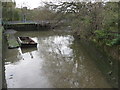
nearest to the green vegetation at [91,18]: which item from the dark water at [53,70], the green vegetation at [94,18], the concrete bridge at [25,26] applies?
the green vegetation at [94,18]

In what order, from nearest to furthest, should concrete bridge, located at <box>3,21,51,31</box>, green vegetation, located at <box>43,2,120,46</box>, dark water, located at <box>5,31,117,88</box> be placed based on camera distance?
dark water, located at <box>5,31,117,88</box> → green vegetation, located at <box>43,2,120,46</box> → concrete bridge, located at <box>3,21,51,31</box>

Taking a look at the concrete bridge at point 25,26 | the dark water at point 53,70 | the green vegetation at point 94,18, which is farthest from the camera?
the concrete bridge at point 25,26

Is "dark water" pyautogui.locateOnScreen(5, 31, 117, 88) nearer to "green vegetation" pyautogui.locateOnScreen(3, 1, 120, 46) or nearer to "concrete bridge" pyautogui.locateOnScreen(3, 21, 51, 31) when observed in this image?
"green vegetation" pyautogui.locateOnScreen(3, 1, 120, 46)

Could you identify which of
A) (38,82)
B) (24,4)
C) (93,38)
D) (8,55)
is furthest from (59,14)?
(24,4)

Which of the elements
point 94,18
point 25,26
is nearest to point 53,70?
point 94,18

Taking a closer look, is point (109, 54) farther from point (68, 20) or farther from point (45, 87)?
point (68, 20)

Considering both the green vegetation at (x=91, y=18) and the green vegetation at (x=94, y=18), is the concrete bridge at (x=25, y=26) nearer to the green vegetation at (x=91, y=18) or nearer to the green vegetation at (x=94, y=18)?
the green vegetation at (x=91, y=18)

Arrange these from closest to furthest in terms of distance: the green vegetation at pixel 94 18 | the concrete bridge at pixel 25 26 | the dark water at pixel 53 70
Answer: the dark water at pixel 53 70, the green vegetation at pixel 94 18, the concrete bridge at pixel 25 26

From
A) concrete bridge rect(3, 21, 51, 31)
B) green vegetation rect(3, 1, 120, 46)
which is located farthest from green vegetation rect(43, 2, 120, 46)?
concrete bridge rect(3, 21, 51, 31)

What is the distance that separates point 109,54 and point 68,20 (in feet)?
27.7

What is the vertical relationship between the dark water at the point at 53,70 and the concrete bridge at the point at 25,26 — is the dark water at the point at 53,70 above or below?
below

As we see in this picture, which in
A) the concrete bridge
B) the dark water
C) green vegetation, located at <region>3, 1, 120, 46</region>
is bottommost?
the dark water

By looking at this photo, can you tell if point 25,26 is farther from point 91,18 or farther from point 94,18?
point 94,18

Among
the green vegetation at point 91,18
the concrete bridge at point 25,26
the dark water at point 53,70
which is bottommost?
the dark water at point 53,70
